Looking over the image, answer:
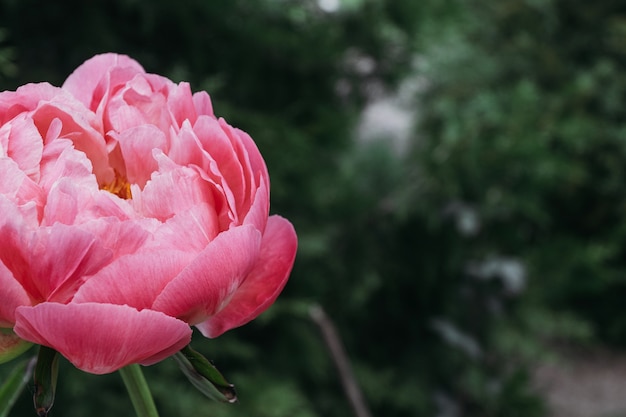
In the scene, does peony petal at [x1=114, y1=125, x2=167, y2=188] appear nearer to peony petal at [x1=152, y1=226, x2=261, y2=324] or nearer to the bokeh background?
peony petal at [x1=152, y1=226, x2=261, y2=324]

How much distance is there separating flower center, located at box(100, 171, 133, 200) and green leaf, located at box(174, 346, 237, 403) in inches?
2.7

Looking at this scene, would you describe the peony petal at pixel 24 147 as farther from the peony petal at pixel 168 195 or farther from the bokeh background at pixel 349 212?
the bokeh background at pixel 349 212

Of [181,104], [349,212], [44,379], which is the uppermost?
[349,212]

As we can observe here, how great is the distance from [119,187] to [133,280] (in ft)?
0.24

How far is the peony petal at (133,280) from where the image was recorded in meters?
0.28

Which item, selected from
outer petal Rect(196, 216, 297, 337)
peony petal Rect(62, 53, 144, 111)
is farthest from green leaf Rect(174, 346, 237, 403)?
peony petal Rect(62, 53, 144, 111)

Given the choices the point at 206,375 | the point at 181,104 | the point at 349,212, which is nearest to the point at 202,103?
the point at 181,104

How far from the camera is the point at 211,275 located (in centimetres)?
30

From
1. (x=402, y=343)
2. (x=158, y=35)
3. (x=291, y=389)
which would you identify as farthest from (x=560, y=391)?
(x=158, y=35)

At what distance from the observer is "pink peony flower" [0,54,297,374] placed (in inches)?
11.1

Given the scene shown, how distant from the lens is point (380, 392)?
1.78 m

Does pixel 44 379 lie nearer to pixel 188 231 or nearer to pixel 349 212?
pixel 188 231

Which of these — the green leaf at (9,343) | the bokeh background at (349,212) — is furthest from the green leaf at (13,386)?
the bokeh background at (349,212)

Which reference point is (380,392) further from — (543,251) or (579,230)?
(579,230)
